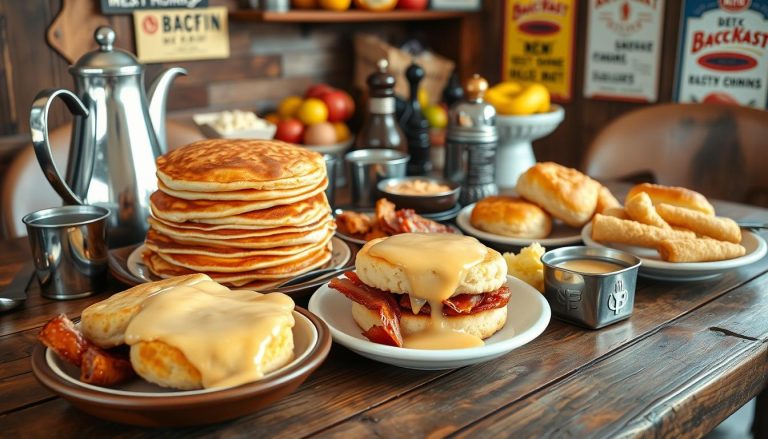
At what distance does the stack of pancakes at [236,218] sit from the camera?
1.14 metres

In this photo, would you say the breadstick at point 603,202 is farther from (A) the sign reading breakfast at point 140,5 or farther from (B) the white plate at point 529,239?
(A) the sign reading breakfast at point 140,5

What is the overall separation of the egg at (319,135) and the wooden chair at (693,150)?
1.00 meters

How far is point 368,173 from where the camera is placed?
173 centimetres

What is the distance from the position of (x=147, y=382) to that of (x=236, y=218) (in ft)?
1.13

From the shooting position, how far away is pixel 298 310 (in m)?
0.95

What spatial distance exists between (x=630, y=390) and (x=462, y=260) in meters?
0.27

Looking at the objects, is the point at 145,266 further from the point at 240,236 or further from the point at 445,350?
the point at 445,350

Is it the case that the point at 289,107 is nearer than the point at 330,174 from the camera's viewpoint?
No

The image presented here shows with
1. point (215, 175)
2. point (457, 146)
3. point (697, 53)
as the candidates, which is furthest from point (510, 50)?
point (215, 175)

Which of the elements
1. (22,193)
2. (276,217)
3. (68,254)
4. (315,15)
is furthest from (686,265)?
(315,15)

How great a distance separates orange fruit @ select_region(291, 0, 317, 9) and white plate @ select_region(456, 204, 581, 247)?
176 centimetres

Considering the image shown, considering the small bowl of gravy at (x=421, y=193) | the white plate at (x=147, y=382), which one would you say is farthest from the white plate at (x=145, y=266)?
the white plate at (x=147, y=382)

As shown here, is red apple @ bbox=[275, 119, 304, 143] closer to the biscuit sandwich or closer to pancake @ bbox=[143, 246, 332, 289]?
pancake @ bbox=[143, 246, 332, 289]

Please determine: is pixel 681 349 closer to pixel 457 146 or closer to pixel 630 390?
pixel 630 390
